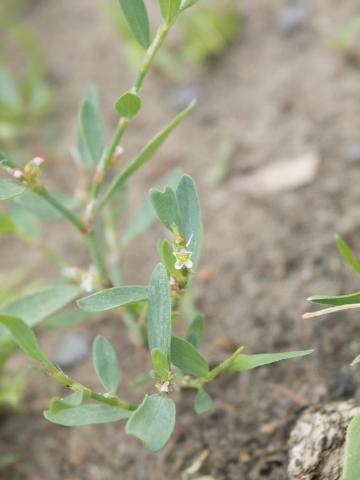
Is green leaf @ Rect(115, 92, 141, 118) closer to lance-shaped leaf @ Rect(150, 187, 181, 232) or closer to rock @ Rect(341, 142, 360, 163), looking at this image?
lance-shaped leaf @ Rect(150, 187, 181, 232)

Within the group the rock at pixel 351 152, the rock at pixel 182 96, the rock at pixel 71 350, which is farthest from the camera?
the rock at pixel 182 96

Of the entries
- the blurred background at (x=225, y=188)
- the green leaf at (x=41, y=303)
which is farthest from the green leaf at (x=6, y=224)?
the green leaf at (x=41, y=303)

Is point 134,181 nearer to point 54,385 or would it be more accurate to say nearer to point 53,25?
point 54,385

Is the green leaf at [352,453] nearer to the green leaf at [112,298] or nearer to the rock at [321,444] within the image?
the rock at [321,444]

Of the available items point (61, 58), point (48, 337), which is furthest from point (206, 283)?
point (61, 58)

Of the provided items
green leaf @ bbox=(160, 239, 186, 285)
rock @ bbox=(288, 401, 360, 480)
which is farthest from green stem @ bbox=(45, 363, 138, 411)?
rock @ bbox=(288, 401, 360, 480)
